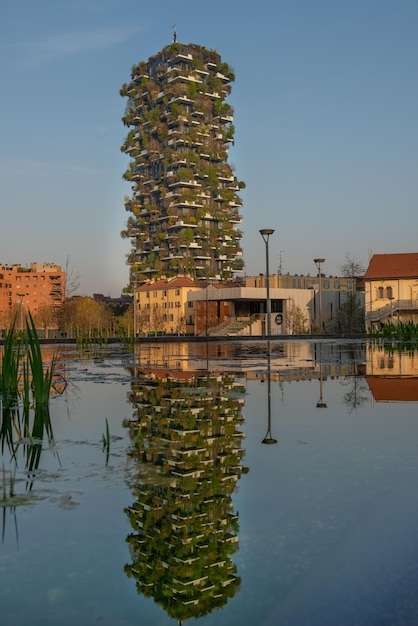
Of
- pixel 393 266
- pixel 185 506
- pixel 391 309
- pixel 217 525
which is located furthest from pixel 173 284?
pixel 217 525

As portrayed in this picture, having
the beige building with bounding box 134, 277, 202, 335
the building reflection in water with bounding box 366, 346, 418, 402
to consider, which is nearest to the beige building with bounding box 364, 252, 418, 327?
the beige building with bounding box 134, 277, 202, 335

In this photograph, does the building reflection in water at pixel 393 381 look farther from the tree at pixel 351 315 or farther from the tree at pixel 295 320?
the tree at pixel 351 315

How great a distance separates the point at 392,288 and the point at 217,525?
74.6 meters

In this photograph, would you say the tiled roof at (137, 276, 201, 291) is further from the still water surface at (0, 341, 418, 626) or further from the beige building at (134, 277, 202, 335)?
the still water surface at (0, 341, 418, 626)

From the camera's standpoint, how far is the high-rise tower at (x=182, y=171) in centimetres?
11894

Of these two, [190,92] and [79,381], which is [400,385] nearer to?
[79,381]

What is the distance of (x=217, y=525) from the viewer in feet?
14.9

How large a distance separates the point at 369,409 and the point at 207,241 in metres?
112

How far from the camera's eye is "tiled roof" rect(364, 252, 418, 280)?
247ft

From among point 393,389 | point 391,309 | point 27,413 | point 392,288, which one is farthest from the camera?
point 392,288

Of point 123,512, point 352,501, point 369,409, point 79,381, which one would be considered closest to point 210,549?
point 123,512

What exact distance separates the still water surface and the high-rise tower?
108516mm

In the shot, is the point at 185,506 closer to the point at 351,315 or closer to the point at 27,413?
the point at 27,413

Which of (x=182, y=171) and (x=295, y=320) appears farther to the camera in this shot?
(x=182, y=171)
